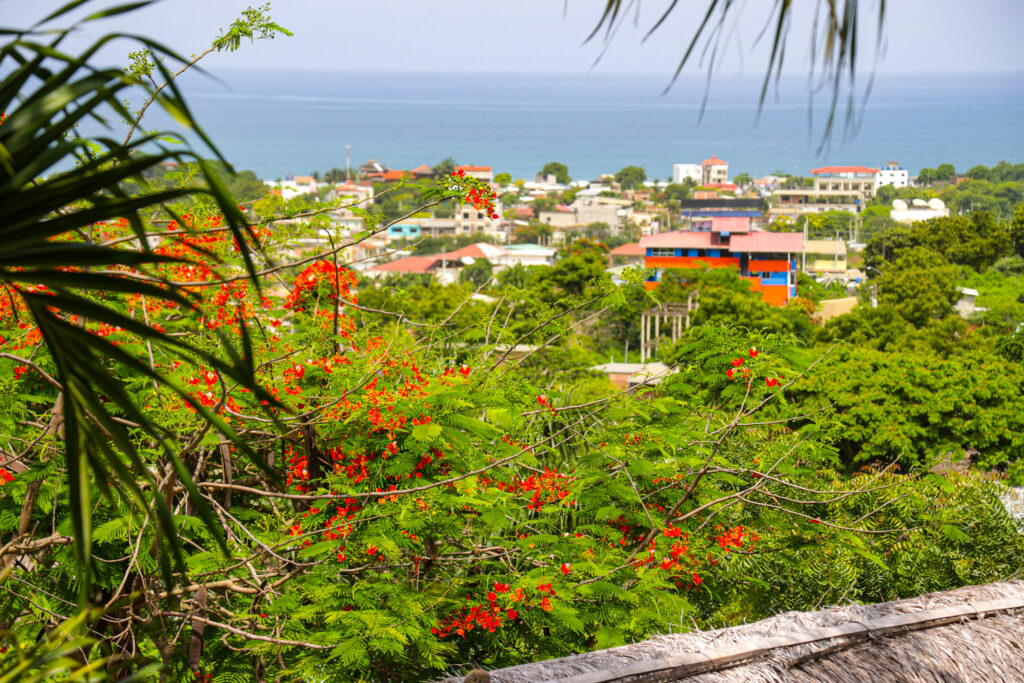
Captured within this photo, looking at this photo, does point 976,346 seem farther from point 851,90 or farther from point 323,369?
point 851,90

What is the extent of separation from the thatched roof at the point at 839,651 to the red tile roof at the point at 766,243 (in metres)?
35.8

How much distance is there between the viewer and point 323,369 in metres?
4.05

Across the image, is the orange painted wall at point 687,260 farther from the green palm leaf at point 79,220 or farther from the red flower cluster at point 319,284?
the green palm leaf at point 79,220

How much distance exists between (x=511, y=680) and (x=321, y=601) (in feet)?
3.86

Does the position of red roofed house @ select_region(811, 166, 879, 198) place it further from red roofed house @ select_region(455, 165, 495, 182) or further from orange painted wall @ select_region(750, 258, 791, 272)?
orange painted wall @ select_region(750, 258, 791, 272)

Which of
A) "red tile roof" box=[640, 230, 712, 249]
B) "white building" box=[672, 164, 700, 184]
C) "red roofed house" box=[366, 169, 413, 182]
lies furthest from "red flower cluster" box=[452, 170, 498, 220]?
"white building" box=[672, 164, 700, 184]

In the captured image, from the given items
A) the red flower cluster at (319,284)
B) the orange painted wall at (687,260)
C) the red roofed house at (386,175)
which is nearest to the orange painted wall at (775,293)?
the orange painted wall at (687,260)

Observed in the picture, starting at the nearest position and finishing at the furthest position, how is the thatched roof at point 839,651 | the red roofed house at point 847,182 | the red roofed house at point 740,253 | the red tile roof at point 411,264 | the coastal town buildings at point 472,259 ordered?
the thatched roof at point 839,651, the red roofed house at point 740,253, the coastal town buildings at point 472,259, the red tile roof at point 411,264, the red roofed house at point 847,182

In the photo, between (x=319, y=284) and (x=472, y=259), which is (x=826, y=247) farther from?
(x=319, y=284)

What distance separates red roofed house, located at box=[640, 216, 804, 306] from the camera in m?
37.7

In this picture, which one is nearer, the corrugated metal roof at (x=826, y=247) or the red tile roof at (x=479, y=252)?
the corrugated metal roof at (x=826, y=247)

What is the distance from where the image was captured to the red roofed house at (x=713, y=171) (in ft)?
362

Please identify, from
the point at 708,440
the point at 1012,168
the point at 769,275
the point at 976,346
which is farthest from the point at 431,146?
the point at 708,440

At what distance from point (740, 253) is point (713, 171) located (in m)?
76.7
